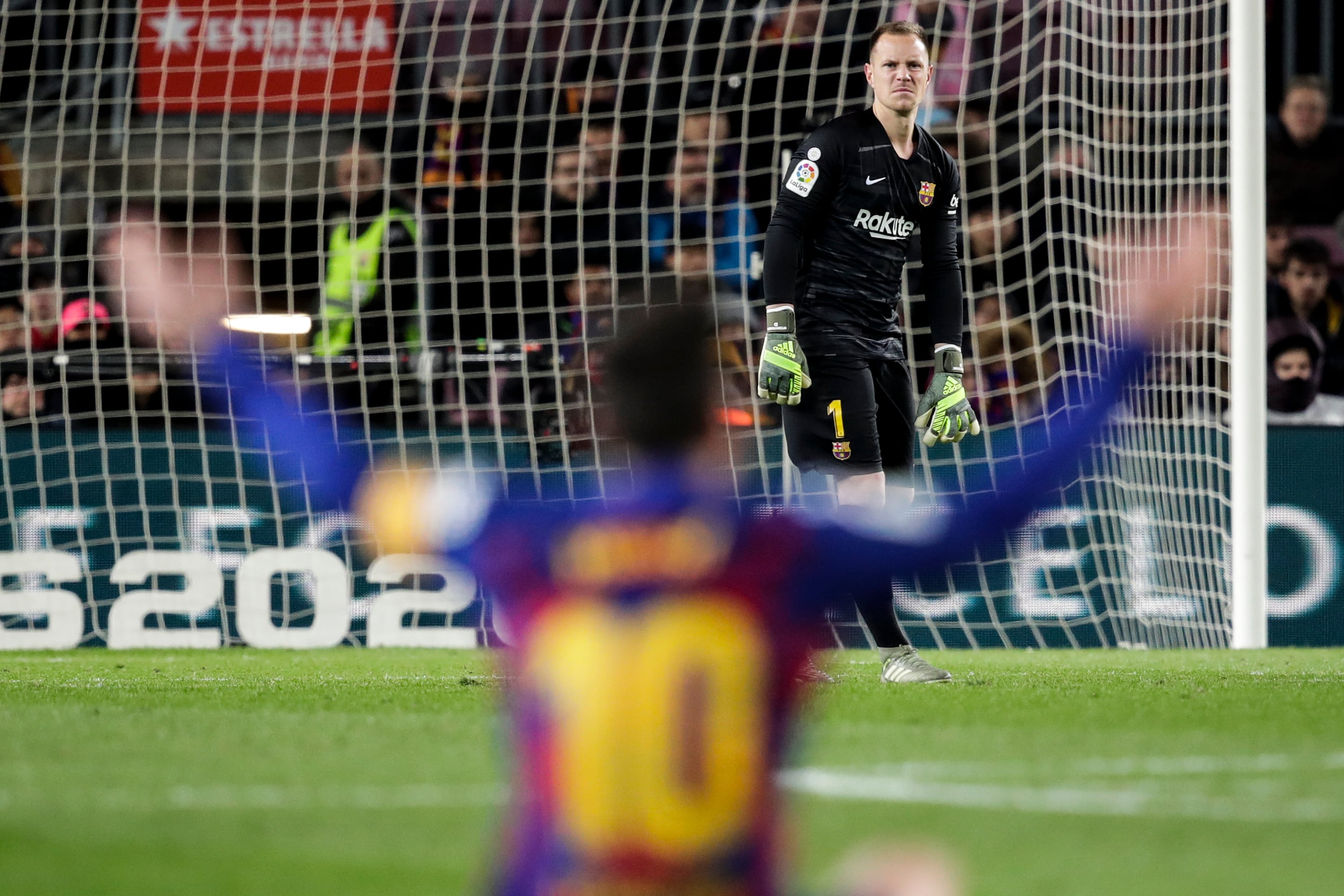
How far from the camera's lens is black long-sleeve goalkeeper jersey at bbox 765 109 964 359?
6523 mm

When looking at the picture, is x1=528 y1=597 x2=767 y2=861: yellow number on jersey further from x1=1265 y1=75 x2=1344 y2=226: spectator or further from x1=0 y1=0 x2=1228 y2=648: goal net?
x1=1265 y1=75 x2=1344 y2=226: spectator

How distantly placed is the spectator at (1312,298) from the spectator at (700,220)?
9.91 ft

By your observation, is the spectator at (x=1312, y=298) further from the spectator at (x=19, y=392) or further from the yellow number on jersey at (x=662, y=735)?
the yellow number on jersey at (x=662, y=735)

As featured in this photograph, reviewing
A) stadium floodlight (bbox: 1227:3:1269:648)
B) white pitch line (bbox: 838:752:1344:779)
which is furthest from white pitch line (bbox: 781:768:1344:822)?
stadium floodlight (bbox: 1227:3:1269:648)

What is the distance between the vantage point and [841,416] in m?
6.43

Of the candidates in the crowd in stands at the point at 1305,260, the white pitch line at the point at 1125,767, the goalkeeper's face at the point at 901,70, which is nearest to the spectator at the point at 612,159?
the crowd in stands at the point at 1305,260

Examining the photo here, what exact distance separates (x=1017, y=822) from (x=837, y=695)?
2329 millimetres

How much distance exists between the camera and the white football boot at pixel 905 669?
21.5 ft

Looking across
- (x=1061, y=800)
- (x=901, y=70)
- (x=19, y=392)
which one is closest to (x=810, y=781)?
(x=1061, y=800)

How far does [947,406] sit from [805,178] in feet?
2.97

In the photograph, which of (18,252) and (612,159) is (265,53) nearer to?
(18,252)

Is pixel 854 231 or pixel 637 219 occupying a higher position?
pixel 637 219

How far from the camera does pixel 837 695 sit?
6.06 meters

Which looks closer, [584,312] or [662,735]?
[662,735]
